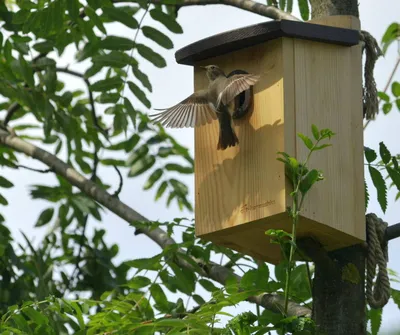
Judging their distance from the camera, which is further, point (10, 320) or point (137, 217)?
point (137, 217)

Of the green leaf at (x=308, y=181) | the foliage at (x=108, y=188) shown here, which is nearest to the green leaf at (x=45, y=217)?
the foliage at (x=108, y=188)

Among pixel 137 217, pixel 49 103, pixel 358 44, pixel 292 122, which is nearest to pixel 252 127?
pixel 292 122

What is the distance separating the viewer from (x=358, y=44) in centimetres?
641

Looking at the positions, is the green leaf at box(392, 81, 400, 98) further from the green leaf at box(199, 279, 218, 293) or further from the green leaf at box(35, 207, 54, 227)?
the green leaf at box(35, 207, 54, 227)

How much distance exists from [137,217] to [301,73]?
163 centimetres

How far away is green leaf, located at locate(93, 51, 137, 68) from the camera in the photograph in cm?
767

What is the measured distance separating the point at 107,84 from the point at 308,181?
2.36 metres

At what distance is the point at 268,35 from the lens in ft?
20.4

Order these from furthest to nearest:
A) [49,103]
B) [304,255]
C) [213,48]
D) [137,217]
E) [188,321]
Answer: [49,103], [137,217], [213,48], [304,255], [188,321]

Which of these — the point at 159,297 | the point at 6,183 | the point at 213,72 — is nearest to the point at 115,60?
the point at 6,183

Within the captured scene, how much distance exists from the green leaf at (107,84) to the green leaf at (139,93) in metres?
0.07

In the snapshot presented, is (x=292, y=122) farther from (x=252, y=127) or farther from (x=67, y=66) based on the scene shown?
(x=67, y=66)

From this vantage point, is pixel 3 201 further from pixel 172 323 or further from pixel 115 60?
pixel 172 323

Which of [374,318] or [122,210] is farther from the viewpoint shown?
[122,210]
